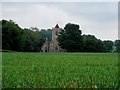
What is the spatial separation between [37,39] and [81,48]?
298 inches

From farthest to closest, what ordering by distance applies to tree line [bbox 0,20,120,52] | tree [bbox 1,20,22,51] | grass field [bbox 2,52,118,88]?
1. tree line [bbox 0,20,120,52]
2. tree [bbox 1,20,22,51]
3. grass field [bbox 2,52,118,88]

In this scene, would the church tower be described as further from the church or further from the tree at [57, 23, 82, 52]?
the tree at [57, 23, 82, 52]

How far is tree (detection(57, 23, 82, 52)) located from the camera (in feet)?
156

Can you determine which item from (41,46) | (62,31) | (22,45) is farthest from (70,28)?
(22,45)

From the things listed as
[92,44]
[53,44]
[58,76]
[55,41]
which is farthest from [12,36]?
[58,76]

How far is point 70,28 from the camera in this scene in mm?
50219

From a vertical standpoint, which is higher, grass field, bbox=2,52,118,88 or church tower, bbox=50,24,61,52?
church tower, bbox=50,24,61,52

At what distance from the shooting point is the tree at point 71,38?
47.5m

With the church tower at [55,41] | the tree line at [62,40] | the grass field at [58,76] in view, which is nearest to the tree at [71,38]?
the tree line at [62,40]

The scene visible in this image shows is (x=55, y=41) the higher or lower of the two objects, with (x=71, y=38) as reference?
lower

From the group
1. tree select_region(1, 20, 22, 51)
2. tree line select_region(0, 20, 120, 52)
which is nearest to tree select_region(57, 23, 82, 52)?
tree line select_region(0, 20, 120, 52)

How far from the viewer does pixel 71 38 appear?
48.8m

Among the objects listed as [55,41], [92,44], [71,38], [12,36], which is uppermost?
[12,36]

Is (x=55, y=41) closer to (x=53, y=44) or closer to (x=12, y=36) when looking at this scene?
(x=53, y=44)
